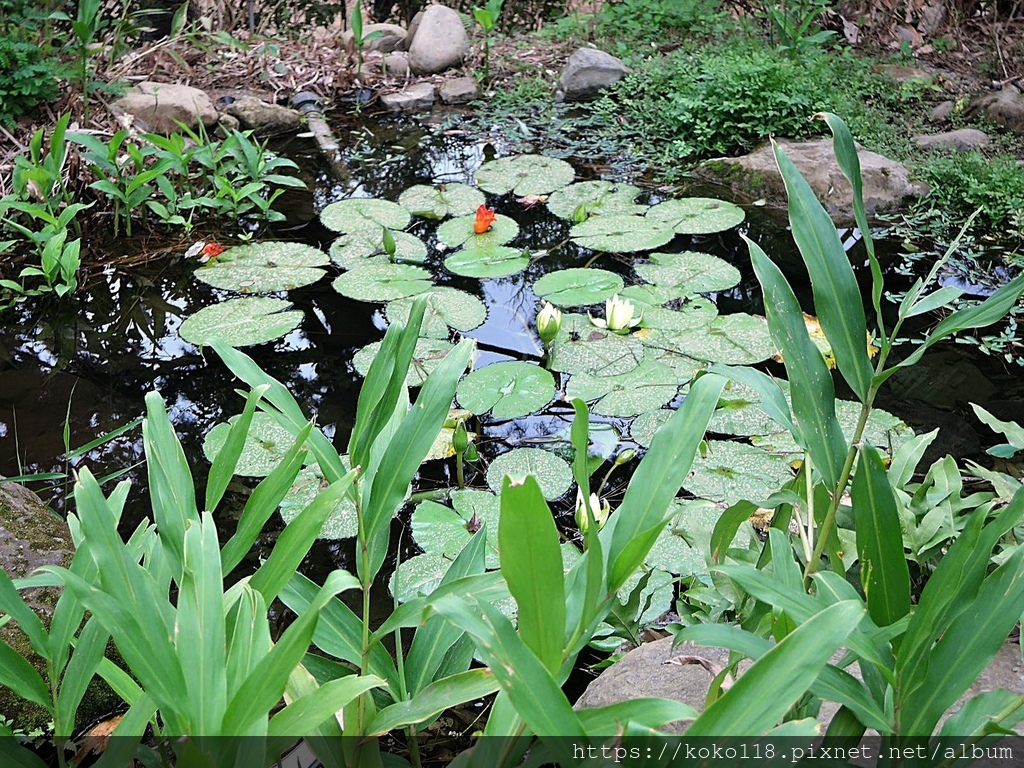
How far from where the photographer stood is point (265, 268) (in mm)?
2896

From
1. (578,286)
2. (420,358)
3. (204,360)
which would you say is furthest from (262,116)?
(420,358)

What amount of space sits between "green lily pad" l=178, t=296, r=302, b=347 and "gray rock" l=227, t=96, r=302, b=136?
1701 mm

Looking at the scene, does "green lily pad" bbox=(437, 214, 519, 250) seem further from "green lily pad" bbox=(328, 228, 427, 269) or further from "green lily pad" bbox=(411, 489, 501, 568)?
"green lily pad" bbox=(411, 489, 501, 568)

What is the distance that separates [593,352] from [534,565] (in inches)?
66.0

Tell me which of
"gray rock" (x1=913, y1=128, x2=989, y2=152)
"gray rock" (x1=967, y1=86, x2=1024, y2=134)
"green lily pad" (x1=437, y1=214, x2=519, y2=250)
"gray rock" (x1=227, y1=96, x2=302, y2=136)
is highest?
"gray rock" (x1=967, y1=86, x2=1024, y2=134)

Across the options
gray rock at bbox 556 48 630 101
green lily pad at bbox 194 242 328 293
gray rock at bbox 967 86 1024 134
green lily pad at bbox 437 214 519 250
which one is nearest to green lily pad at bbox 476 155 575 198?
green lily pad at bbox 437 214 519 250

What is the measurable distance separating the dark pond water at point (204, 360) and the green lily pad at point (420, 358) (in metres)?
0.06

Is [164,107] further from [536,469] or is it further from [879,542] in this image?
[879,542]

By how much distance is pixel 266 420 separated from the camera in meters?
2.17

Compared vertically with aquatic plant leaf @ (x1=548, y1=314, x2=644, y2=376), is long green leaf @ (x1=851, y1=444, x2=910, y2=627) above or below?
above

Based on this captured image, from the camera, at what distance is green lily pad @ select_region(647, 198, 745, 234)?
3.10 m

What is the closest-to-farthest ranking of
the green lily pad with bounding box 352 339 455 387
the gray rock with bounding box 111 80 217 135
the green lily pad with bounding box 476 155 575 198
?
the green lily pad with bounding box 352 339 455 387 → the green lily pad with bounding box 476 155 575 198 → the gray rock with bounding box 111 80 217 135

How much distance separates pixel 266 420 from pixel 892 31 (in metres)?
4.69

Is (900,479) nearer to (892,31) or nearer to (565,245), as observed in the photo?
(565,245)
